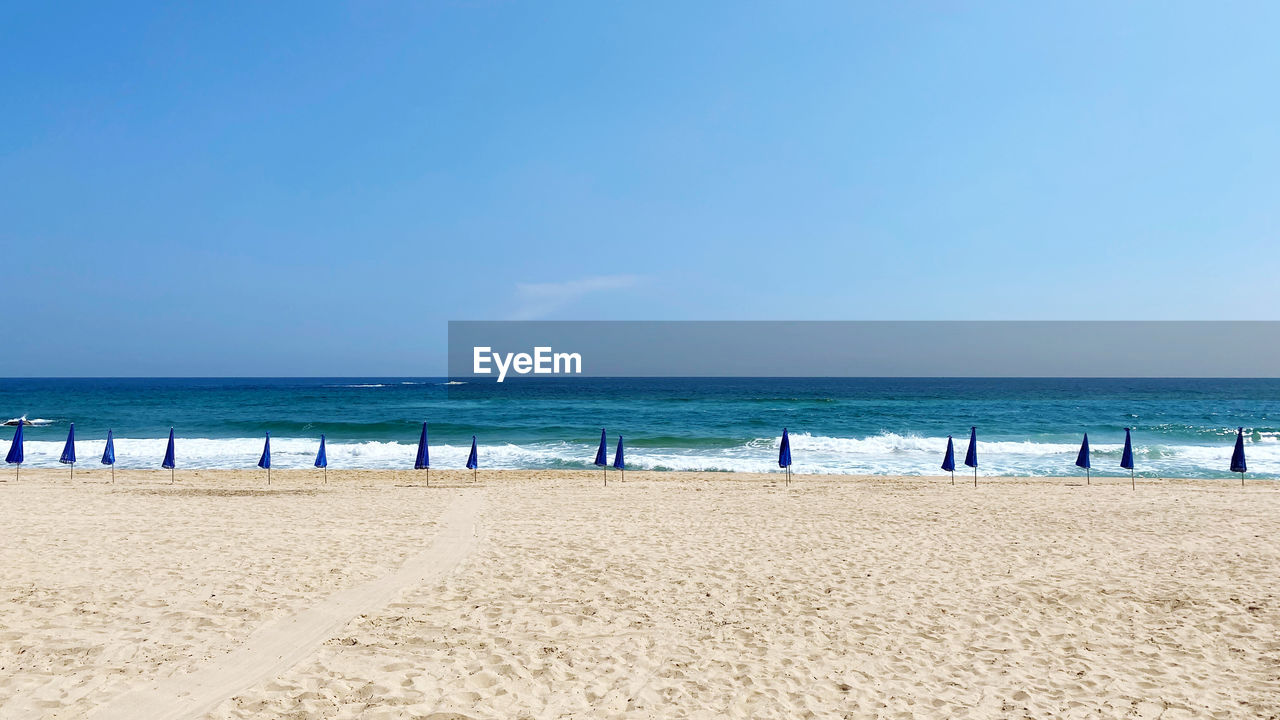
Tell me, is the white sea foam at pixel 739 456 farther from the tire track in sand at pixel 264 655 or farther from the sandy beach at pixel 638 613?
the tire track in sand at pixel 264 655

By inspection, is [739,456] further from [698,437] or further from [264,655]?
[264,655]

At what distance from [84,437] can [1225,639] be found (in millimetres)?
45601

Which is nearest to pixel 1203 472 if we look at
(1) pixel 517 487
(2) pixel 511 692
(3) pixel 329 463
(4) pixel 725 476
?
(4) pixel 725 476

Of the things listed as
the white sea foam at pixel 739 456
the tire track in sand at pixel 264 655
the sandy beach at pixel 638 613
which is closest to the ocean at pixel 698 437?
the white sea foam at pixel 739 456

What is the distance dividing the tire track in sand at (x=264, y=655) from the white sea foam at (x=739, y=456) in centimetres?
1705

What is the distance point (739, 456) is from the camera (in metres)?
28.6

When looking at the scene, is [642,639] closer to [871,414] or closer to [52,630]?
[52,630]

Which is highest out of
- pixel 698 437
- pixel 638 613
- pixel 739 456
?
pixel 638 613

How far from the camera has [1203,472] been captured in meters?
24.1

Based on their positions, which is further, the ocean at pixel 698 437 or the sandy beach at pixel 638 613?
the ocean at pixel 698 437

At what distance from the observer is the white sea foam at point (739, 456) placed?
25.3 meters

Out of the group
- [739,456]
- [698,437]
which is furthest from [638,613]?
[698,437]

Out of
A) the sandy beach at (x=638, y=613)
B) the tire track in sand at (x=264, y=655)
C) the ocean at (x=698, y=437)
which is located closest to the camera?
the tire track in sand at (x=264, y=655)

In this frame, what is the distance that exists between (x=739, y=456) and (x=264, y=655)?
23691 millimetres
